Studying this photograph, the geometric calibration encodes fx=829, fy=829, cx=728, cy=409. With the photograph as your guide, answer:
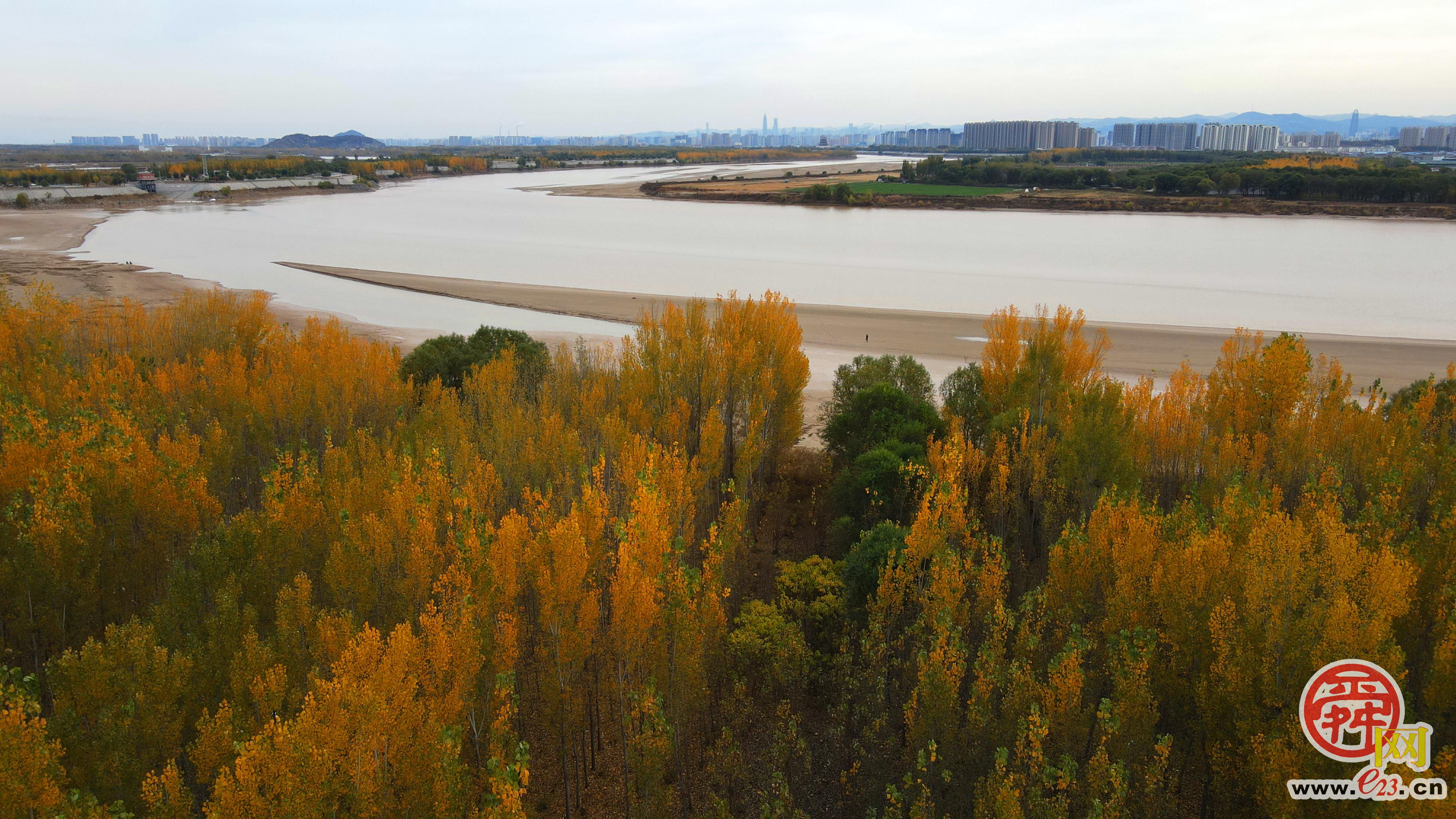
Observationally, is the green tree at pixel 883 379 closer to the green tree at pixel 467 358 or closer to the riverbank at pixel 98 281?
the green tree at pixel 467 358

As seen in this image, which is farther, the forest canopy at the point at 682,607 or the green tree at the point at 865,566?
the green tree at the point at 865,566

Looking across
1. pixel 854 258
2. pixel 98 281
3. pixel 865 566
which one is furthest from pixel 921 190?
pixel 865 566

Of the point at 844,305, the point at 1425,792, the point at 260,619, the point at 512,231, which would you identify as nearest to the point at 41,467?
the point at 260,619

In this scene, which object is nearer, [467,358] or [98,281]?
[467,358]

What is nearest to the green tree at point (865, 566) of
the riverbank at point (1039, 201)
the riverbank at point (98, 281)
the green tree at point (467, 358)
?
the green tree at point (467, 358)

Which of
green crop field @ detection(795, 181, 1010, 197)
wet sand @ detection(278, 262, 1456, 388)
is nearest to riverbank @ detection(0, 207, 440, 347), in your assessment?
wet sand @ detection(278, 262, 1456, 388)

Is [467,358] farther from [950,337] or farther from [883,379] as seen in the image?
[950,337]

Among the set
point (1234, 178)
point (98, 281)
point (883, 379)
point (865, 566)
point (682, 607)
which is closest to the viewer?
point (682, 607)
